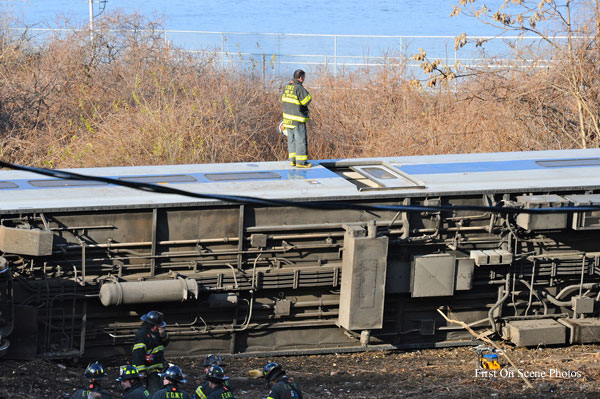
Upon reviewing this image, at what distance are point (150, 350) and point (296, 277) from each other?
242cm

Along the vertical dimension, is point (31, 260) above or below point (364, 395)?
above

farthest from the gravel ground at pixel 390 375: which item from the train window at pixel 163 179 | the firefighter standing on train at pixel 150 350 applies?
the train window at pixel 163 179

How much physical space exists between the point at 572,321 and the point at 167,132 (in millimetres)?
9630

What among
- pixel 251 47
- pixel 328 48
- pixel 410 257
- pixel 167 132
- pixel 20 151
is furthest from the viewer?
pixel 328 48

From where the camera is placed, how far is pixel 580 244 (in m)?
11.9

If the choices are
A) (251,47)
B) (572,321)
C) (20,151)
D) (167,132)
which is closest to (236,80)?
(167,132)

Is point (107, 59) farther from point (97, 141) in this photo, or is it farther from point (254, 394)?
point (254, 394)

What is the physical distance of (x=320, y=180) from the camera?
11641mm

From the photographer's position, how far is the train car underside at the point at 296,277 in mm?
10375

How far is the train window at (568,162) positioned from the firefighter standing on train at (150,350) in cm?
674

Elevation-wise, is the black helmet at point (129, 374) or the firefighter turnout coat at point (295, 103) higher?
the firefighter turnout coat at point (295, 103)

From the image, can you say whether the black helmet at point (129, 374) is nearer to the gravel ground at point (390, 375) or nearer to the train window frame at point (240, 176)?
the gravel ground at point (390, 375)

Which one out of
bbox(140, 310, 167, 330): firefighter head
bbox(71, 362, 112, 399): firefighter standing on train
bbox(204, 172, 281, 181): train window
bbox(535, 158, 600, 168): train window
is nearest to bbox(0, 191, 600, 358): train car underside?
bbox(140, 310, 167, 330): firefighter head

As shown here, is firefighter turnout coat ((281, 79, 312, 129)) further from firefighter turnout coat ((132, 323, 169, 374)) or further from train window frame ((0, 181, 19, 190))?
firefighter turnout coat ((132, 323, 169, 374))
